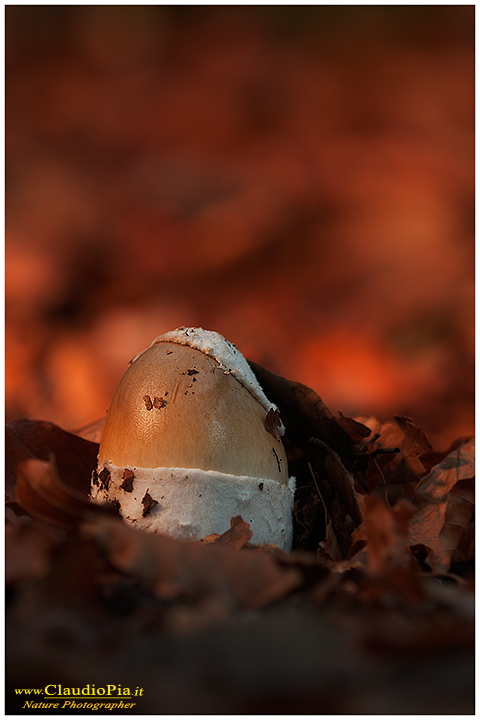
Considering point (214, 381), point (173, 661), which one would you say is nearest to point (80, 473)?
point (214, 381)

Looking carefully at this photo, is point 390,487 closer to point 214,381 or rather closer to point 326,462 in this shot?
point 326,462

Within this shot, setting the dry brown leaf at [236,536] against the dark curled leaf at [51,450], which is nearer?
the dry brown leaf at [236,536]

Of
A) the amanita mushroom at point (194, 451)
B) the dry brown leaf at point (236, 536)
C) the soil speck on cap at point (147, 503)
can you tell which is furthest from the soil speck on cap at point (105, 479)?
the dry brown leaf at point (236, 536)

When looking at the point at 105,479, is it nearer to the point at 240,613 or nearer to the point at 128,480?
the point at 128,480

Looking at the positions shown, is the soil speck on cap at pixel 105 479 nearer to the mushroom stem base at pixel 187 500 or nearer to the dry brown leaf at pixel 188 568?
the mushroom stem base at pixel 187 500

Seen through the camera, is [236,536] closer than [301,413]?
Yes

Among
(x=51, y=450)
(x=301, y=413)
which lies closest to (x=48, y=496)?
(x=51, y=450)

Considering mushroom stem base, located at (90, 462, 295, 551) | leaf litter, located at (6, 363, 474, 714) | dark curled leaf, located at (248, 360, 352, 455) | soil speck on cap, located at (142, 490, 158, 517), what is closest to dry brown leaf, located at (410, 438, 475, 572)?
leaf litter, located at (6, 363, 474, 714)
